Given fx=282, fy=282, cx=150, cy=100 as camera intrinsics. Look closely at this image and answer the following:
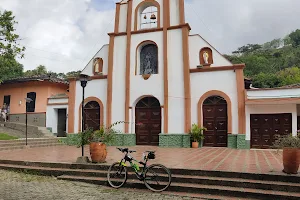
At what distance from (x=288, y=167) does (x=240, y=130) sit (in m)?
7.72

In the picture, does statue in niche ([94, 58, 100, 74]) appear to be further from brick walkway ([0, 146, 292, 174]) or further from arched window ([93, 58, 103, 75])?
brick walkway ([0, 146, 292, 174])

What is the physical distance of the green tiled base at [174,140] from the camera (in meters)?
15.3

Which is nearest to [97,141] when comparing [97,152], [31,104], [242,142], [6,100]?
[97,152]

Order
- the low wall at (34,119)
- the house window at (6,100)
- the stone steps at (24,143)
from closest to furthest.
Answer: the stone steps at (24,143) < the low wall at (34,119) < the house window at (6,100)

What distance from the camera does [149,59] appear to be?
56.9 feet

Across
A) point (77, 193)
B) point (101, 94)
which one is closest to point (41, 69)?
point (101, 94)

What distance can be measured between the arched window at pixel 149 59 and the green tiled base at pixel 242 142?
20.0 feet

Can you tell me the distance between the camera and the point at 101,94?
17750 mm

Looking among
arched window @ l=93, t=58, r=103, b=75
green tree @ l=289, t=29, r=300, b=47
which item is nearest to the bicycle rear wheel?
arched window @ l=93, t=58, r=103, b=75

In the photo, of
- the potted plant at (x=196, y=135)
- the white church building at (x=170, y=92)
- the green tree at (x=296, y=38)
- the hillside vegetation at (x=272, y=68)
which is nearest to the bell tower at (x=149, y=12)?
the white church building at (x=170, y=92)

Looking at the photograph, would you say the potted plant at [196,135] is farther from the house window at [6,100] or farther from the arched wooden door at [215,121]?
the house window at [6,100]

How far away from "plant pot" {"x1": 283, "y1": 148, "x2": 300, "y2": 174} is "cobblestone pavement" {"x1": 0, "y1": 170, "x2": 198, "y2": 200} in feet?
8.69

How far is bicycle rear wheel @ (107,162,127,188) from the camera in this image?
7.29 meters

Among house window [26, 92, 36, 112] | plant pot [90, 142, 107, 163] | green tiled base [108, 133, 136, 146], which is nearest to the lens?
plant pot [90, 142, 107, 163]
